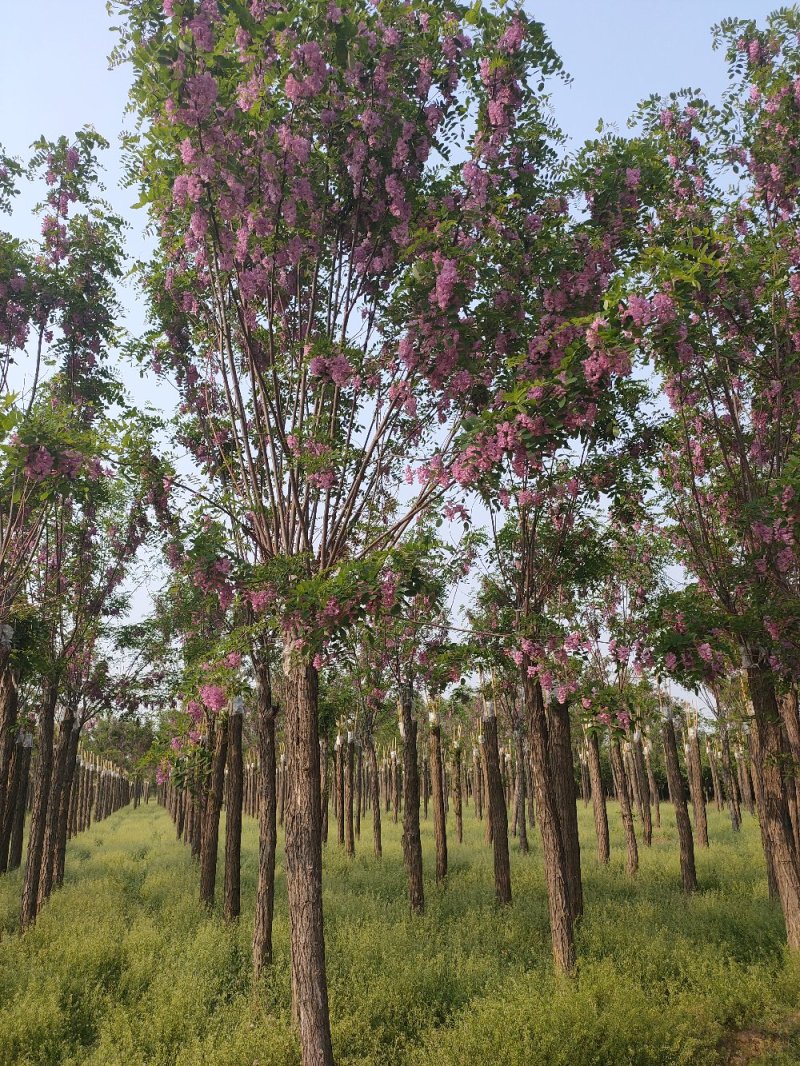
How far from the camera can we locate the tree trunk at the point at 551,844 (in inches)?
386

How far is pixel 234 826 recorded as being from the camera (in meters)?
14.3

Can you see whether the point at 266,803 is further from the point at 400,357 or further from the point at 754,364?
the point at 754,364

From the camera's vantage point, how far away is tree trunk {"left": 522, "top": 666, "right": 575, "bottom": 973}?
32.2 feet

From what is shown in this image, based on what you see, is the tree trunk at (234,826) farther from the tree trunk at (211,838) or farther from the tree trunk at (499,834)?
the tree trunk at (499,834)

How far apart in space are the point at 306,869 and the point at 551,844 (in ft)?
15.1

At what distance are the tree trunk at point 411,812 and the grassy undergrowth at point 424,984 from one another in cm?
54

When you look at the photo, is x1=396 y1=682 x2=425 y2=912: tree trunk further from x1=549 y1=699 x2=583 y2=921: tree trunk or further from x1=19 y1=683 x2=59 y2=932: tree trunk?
x1=19 y1=683 x2=59 y2=932: tree trunk

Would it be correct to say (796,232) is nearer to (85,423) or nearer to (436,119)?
(436,119)

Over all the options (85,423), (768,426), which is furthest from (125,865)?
(768,426)

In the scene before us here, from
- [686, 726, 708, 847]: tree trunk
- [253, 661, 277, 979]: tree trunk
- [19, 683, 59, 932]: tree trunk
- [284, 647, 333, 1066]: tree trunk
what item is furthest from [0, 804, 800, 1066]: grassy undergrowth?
[686, 726, 708, 847]: tree trunk

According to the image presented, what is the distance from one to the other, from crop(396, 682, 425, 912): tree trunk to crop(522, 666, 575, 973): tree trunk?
17.9ft

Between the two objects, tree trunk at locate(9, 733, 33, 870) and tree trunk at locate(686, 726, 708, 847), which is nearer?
tree trunk at locate(9, 733, 33, 870)

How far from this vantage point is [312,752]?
7.42 meters

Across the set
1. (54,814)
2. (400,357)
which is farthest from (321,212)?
(54,814)
